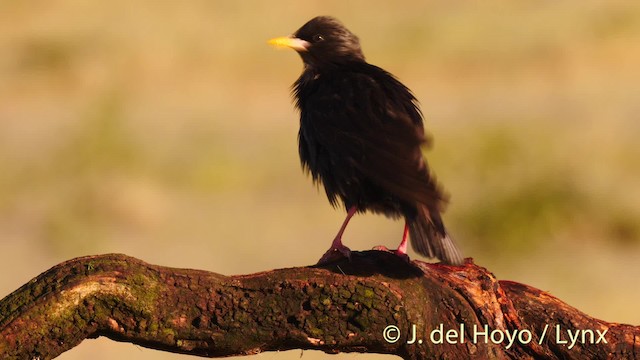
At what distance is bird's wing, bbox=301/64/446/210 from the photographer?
23.2 feet

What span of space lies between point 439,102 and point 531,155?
2930 millimetres

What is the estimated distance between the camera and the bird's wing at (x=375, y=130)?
23.2 feet

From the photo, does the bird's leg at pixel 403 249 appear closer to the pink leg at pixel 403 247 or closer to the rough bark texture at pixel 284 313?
the pink leg at pixel 403 247

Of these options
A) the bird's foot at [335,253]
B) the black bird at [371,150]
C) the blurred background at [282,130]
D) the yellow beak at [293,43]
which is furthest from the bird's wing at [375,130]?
the blurred background at [282,130]

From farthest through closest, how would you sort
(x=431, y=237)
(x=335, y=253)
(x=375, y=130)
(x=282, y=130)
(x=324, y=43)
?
(x=282, y=130), (x=324, y=43), (x=335, y=253), (x=375, y=130), (x=431, y=237)

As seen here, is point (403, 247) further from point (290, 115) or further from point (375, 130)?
point (290, 115)

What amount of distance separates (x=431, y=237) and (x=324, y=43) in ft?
6.01

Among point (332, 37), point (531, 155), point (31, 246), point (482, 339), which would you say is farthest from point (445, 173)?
point (482, 339)

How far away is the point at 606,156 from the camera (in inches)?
712

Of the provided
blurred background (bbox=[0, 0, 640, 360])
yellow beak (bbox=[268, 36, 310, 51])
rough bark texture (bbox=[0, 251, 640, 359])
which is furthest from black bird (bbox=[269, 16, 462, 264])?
blurred background (bbox=[0, 0, 640, 360])

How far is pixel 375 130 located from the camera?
736 cm

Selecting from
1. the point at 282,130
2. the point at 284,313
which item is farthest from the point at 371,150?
the point at 282,130

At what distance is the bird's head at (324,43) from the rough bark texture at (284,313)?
2.01m

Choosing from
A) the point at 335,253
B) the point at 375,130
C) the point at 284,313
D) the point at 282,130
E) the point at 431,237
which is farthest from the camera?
the point at 282,130
